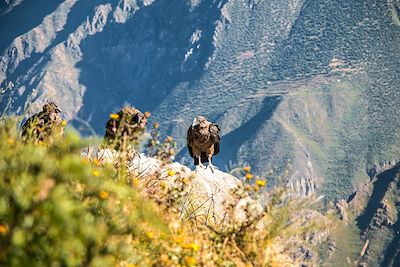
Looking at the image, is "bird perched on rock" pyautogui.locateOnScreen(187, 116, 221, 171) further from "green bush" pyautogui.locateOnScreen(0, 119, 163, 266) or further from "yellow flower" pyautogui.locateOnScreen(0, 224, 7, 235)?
"yellow flower" pyautogui.locateOnScreen(0, 224, 7, 235)

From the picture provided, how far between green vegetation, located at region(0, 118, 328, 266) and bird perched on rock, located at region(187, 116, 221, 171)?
1048cm

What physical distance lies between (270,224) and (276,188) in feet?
1.08

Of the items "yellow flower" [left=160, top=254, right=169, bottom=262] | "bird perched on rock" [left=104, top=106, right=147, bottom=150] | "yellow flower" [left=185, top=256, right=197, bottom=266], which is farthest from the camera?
"bird perched on rock" [left=104, top=106, right=147, bottom=150]

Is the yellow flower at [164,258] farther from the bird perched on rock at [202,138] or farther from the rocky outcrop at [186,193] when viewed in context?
the bird perched on rock at [202,138]

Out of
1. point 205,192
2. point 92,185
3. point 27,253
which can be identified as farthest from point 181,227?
point 205,192

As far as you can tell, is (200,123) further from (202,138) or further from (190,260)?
(190,260)

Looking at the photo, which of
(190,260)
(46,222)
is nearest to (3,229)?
(46,222)

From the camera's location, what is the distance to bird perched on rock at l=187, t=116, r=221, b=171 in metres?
15.6

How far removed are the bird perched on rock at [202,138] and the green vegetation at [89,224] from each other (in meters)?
10.5

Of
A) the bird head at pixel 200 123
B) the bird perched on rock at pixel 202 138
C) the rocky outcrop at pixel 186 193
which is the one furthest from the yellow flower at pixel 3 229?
the bird head at pixel 200 123

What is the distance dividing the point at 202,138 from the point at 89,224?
12989mm

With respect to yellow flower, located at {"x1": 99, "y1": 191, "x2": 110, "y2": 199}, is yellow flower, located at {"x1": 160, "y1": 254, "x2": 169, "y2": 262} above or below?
below

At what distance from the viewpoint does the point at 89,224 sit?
276 centimetres

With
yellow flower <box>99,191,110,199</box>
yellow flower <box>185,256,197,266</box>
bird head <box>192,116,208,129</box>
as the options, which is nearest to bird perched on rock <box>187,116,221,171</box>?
bird head <box>192,116,208,129</box>
